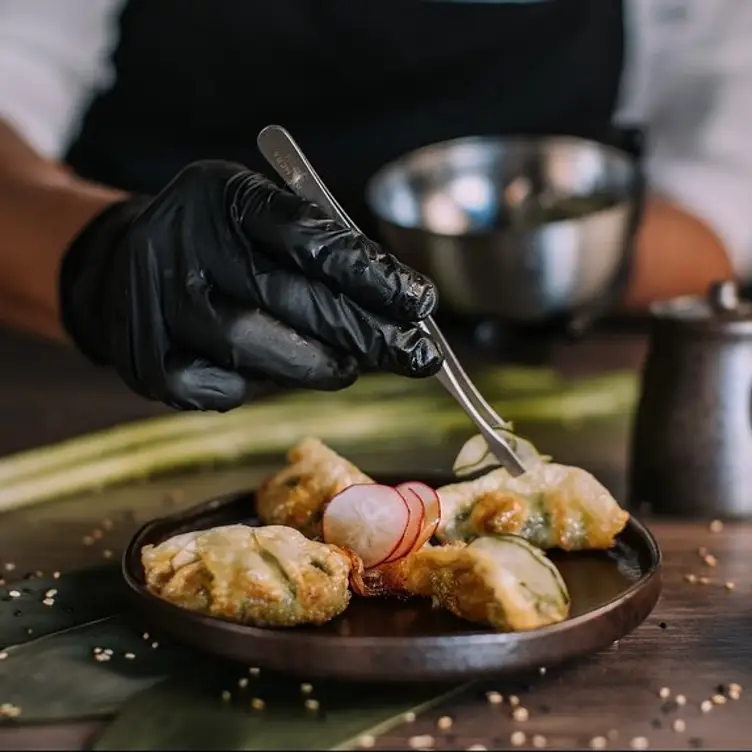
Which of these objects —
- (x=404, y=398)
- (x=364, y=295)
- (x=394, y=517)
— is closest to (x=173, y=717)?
(x=394, y=517)

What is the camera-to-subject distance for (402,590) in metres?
1.05

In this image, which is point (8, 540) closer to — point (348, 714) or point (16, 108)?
point (348, 714)

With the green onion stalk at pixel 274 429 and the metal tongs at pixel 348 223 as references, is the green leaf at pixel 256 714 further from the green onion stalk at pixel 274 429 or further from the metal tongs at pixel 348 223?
the green onion stalk at pixel 274 429

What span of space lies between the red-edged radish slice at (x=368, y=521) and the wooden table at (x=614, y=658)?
154 millimetres

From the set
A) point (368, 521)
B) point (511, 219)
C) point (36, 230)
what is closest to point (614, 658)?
point (368, 521)

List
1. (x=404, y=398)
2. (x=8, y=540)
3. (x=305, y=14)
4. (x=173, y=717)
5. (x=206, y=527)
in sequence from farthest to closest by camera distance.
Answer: (x=305, y=14), (x=404, y=398), (x=8, y=540), (x=206, y=527), (x=173, y=717)

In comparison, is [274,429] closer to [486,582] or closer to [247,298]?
[247,298]

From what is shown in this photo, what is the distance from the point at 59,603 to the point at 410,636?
0.40 metres

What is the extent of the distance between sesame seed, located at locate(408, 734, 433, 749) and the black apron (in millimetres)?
1493

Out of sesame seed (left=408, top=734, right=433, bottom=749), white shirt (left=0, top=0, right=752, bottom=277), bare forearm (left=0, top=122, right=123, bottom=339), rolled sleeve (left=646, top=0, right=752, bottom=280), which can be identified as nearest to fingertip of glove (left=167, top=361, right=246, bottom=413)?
sesame seed (left=408, top=734, right=433, bottom=749)

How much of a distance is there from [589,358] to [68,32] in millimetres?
1210

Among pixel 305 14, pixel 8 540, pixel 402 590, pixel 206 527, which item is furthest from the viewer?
pixel 305 14

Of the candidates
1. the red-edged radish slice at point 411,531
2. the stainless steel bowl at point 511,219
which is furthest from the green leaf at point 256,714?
the stainless steel bowl at point 511,219

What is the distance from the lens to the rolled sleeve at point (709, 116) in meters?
2.38
